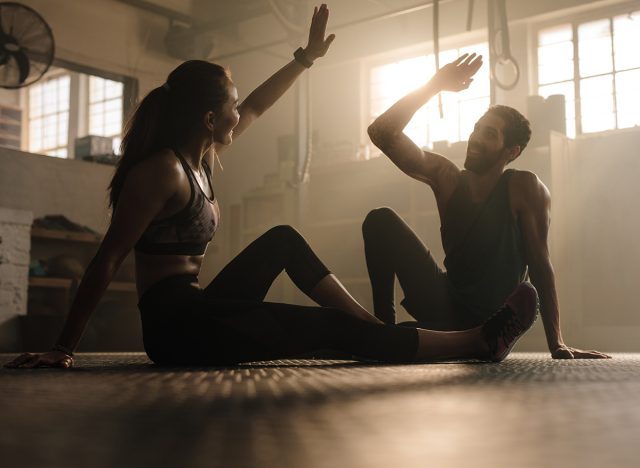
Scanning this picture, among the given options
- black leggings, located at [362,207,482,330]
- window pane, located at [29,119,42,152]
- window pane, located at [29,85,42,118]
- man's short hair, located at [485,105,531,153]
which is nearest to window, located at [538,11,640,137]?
man's short hair, located at [485,105,531,153]

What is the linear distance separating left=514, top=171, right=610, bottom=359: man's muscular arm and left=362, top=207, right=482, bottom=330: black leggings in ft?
0.83

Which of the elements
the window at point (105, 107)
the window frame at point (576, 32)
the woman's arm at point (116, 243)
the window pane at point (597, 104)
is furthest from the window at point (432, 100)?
the woman's arm at point (116, 243)

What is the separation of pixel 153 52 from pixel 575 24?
13.7 feet

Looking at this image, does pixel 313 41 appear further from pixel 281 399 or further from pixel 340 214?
pixel 340 214

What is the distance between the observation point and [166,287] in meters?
2.04

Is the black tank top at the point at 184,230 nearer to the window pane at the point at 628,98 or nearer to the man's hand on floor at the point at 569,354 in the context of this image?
the man's hand on floor at the point at 569,354

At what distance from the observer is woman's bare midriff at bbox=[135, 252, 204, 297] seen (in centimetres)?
206

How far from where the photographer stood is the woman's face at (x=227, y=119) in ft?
7.23

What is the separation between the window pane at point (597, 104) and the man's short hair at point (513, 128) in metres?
3.98

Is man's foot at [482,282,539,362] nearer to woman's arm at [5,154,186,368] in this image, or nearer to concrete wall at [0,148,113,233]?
woman's arm at [5,154,186,368]

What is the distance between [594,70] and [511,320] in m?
5.05

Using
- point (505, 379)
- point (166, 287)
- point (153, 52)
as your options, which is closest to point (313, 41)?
point (166, 287)

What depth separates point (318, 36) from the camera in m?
2.60

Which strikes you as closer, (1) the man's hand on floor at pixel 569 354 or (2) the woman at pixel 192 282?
(2) the woman at pixel 192 282
